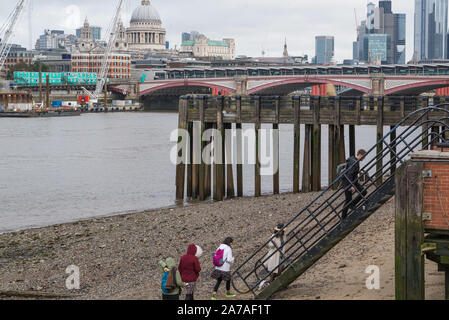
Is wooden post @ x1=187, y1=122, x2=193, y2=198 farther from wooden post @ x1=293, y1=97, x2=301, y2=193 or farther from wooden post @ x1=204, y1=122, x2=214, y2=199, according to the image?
wooden post @ x1=293, y1=97, x2=301, y2=193

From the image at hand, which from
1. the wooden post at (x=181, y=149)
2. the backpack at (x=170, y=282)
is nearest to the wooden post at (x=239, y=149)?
the wooden post at (x=181, y=149)

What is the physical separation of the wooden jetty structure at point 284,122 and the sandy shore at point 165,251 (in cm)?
168

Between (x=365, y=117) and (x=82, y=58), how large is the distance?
168254 millimetres

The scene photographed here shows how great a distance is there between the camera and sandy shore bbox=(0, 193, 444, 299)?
12920mm

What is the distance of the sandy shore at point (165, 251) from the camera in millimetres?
12920

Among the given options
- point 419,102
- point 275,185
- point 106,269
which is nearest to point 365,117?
point 419,102

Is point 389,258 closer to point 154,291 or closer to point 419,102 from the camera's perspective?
point 154,291

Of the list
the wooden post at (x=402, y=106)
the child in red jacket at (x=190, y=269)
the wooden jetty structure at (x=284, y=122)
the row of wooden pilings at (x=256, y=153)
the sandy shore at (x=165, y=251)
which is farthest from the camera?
the row of wooden pilings at (x=256, y=153)

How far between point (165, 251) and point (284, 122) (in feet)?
33.3

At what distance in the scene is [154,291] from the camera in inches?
548

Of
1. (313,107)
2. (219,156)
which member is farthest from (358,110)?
(219,156)

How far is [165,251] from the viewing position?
18.1 m

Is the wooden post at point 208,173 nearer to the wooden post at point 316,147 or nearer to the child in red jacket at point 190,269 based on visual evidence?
the wooden post at point 316,147

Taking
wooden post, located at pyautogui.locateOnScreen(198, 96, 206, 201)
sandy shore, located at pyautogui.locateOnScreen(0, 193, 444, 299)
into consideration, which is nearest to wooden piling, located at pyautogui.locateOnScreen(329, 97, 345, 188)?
sandy shore, located at pyautogui.locateOnScreen(0, 193, 444, 299)
